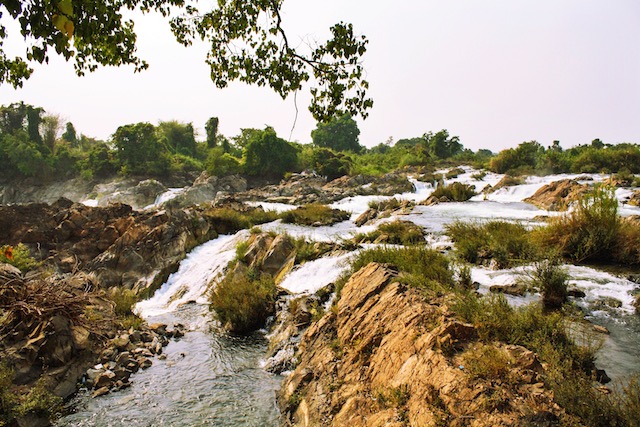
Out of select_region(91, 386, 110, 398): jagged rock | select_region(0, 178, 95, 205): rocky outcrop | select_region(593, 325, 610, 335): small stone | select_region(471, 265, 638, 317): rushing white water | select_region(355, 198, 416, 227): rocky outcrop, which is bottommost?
select_region(91, 386, 110, 398): jagged rock

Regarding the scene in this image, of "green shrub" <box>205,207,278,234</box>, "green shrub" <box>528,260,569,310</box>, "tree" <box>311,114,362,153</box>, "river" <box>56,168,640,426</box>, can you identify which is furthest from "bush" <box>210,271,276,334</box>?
"tree" <box>311,114,362,153</box>

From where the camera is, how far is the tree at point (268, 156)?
43.1 metres

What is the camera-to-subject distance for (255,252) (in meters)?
12.1

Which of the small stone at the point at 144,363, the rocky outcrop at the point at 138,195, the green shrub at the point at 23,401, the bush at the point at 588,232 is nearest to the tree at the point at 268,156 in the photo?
the rocky outcrop at the point at 138,195

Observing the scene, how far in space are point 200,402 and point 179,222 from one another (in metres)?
11.2

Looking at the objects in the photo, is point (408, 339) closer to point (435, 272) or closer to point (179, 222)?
point (435, 272)

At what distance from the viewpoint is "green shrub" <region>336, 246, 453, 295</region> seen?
536cm

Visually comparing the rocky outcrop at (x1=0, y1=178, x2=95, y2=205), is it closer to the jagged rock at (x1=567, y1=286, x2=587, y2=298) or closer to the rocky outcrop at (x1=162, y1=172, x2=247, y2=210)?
the rocky outcrop at (x1=162, y1=172, x2=247, y2=210)

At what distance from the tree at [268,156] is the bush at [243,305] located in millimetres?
35422

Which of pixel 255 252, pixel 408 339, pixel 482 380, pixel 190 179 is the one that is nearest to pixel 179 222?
pixel 255 252

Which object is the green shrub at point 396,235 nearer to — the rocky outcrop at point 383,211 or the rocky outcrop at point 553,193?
the rocky outcrop at point 383,211

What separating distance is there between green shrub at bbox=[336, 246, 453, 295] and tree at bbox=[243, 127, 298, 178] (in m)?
36.8

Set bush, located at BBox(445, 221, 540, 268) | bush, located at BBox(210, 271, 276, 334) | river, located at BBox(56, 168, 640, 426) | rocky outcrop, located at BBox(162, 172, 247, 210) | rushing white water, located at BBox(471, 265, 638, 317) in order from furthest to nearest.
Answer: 1. rocky outcrop, located at BBox(162, 172, 247, 210)
2. bush, located at BBox(210, 271, 276, 334)
3. bush, located at BBox(445, 221, 540, 268)
4. rushing white water, located at BBox(471, 265, 638, 317)
5. river, located at BBox(56, 168, 640, 426)

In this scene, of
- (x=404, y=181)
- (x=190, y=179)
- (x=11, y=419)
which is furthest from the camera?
(x=190, y=179)
